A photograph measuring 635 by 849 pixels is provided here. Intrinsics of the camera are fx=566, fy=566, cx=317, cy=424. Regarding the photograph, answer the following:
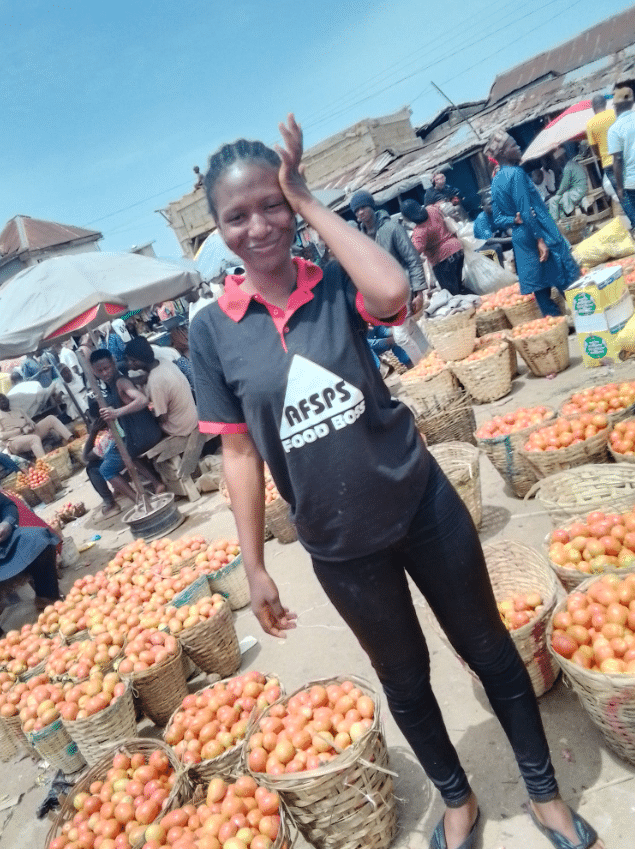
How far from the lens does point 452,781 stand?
2.04 metres

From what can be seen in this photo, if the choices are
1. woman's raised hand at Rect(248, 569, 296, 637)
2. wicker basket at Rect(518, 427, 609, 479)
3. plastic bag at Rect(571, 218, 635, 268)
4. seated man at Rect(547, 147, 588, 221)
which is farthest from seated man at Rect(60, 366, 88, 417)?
woman's raised hand at Rect(248, 569, 296, 637)

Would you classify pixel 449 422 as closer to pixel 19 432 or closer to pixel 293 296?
pixel 293 296

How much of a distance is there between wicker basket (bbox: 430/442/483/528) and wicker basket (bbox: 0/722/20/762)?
3.58m

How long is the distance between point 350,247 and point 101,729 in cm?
312

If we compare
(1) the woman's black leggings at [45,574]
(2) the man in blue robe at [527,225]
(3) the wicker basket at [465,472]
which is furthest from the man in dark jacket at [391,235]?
(1) the woman's black leggings at [45,574]

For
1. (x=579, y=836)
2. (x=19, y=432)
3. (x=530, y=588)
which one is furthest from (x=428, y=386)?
(x=19, y=432)

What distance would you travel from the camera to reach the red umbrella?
1281cm

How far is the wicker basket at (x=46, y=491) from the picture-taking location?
11078 mm

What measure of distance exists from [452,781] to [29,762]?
11.3ft

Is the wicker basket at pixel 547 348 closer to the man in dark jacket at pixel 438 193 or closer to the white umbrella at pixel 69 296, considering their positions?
the white umbrella at pixel 69 296

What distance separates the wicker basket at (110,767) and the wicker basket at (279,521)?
2.50m

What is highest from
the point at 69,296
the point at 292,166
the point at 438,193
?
the point at 69,296

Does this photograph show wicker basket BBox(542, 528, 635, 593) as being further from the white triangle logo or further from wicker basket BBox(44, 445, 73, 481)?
wicker basket BBox(44, 445, 73, 481)

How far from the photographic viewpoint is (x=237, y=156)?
1563 mm
